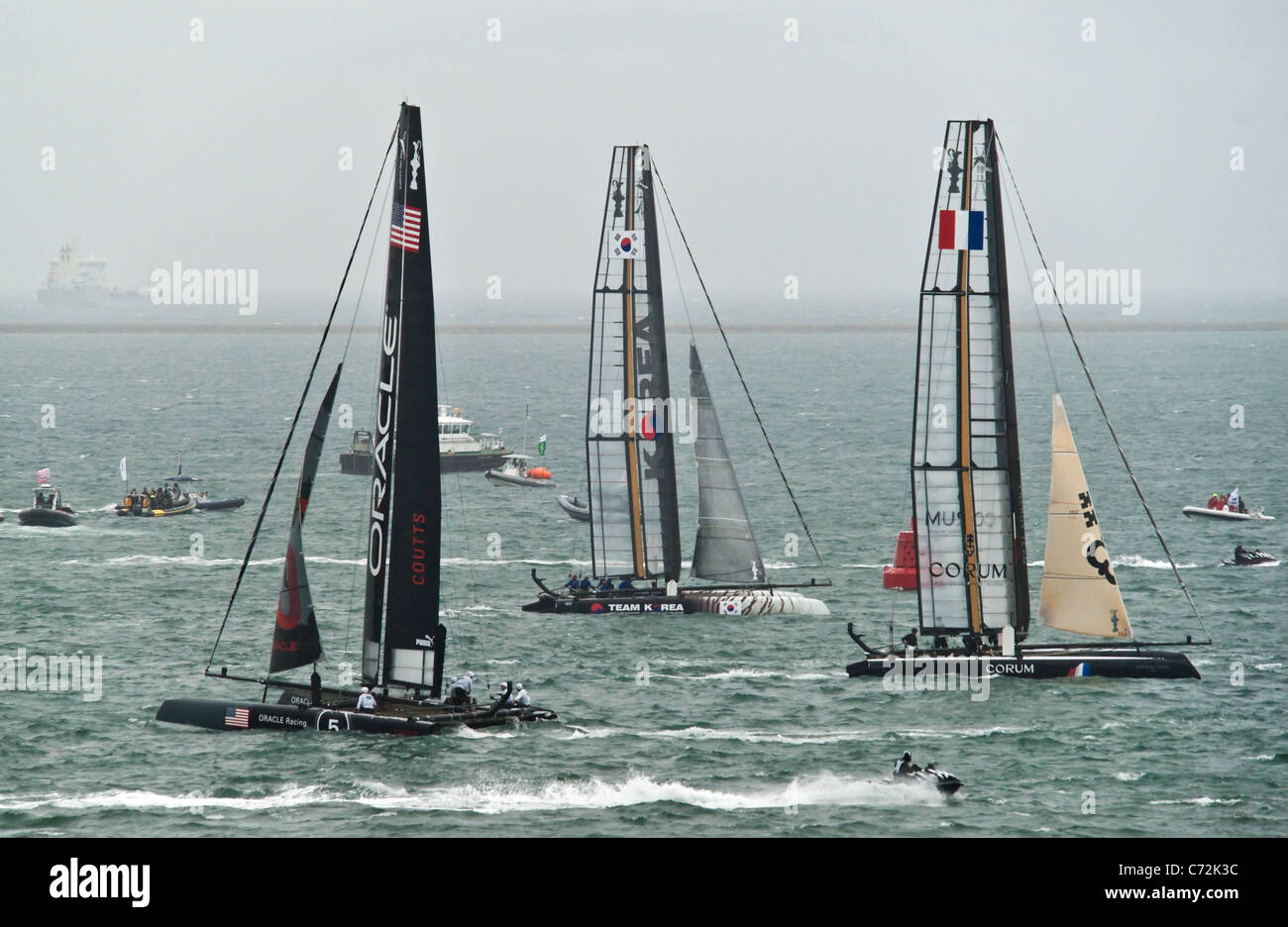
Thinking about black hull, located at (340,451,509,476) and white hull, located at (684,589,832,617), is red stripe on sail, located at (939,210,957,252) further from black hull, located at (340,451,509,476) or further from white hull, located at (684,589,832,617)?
black hull, located at (340,451,509,476)

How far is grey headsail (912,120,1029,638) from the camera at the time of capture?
46.3m

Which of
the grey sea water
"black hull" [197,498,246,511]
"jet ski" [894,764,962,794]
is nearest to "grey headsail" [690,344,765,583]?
the grey sea water

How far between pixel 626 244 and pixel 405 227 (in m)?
17.6

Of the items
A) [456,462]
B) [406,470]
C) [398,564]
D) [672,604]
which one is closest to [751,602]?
[672,604]

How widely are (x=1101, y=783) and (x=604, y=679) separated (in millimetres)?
15030

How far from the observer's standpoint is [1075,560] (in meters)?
47.9

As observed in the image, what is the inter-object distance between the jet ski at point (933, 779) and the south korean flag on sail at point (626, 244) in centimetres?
2371

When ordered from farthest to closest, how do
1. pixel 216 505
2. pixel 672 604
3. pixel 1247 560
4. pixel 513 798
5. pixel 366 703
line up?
pixel 216 505 < pixel 1247 560 < pixel 672 604 < pixel 366 703 < pixel 513 798

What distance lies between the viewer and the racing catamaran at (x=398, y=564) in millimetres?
40344

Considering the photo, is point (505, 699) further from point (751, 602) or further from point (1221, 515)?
point (1221, 515)
